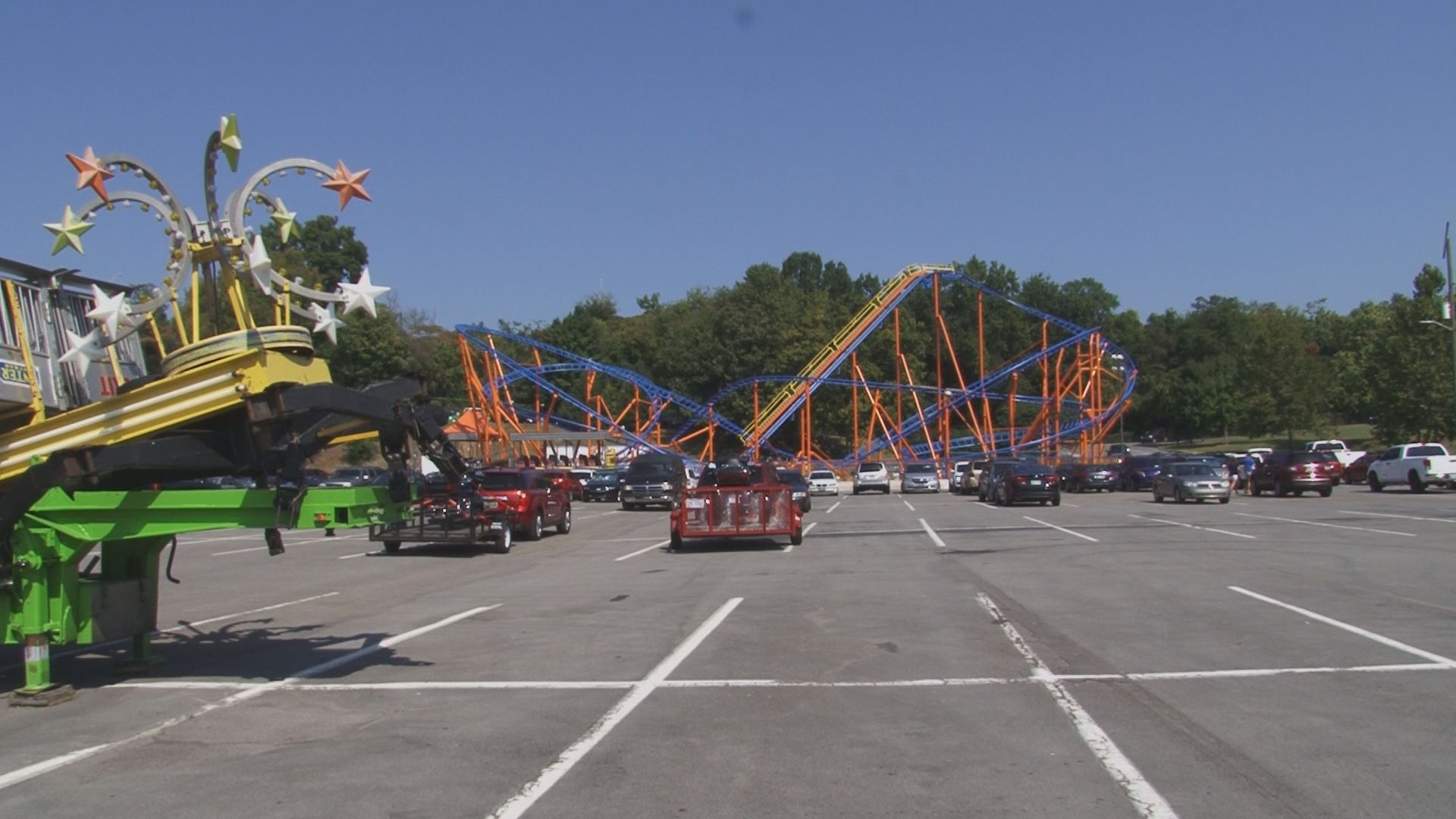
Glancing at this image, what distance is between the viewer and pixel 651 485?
44312 millimetres

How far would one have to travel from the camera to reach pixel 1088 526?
27562mm

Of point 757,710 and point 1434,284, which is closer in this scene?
point 757,710

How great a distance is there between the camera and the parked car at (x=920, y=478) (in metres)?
58.4

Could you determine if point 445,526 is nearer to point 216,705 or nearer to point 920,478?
point 216,705

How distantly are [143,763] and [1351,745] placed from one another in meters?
7.42

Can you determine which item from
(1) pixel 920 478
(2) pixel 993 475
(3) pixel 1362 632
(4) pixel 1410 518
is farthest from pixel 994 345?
(3) pixel 1362 632

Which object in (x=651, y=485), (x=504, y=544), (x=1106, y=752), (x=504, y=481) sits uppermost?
(x=504, y=481)

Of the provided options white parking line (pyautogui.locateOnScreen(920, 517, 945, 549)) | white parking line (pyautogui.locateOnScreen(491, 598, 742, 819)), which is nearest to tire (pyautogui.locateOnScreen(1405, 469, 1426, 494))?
white parking line (pyautogui.locateOnScreen(920, 517, 945, 549))

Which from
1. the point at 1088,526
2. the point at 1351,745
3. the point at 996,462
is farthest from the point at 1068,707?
the point at 996,462

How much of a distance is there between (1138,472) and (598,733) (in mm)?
47622

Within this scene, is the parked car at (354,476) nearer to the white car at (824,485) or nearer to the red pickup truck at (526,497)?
the white car at (824,485)

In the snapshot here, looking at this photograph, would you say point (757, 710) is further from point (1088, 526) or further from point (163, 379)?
point (1088, 526)

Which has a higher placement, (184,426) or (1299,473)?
(184,426)

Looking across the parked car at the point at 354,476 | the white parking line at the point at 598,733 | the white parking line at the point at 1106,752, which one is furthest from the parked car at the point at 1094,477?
the white parking line at the point at 1106,752
